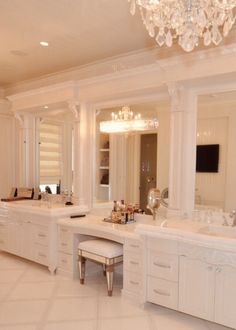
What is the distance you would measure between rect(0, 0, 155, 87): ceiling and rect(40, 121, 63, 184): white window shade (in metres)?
0.96

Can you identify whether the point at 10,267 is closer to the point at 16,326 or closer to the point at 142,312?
the point at 16,326

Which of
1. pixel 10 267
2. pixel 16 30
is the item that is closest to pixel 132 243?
pixel 10 267

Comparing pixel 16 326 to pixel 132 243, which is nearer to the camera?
pixel 16 326

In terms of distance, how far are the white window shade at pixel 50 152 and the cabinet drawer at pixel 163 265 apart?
88.4 inches

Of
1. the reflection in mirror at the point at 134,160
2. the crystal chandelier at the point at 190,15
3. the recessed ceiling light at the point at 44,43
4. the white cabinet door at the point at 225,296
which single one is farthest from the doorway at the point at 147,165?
the crystal chandelier at the point at 190,15

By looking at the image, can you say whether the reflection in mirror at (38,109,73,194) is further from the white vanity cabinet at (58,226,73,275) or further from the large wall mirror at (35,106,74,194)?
the white vanity cabinet at (58,226,73,275)

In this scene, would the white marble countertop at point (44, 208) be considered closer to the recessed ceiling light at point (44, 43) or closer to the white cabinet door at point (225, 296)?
the recessed ceiling light at point (44, 43)

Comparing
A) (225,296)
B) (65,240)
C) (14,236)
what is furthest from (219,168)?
(14,236)

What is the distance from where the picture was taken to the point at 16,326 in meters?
2.64

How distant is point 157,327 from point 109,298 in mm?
687

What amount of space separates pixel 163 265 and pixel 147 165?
1.21 m

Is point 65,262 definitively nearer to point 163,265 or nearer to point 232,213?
point 163,265

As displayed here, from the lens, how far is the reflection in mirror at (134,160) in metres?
3.50

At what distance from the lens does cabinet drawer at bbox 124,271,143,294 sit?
3.04 meters
